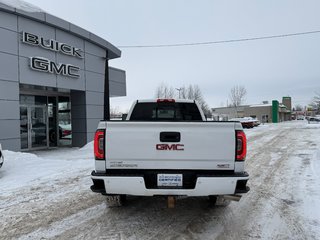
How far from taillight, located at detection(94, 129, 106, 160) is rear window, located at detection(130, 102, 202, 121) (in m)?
2.50

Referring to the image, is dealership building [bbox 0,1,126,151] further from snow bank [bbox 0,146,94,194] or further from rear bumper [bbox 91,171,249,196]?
rear bumper [bbox 91,171,249,196]

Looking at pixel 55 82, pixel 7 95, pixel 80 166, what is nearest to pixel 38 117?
pixel 55 82

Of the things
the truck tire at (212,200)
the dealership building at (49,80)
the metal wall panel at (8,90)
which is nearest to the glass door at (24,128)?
the dealership building at (49,80)

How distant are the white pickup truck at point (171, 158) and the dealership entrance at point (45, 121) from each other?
12454mm

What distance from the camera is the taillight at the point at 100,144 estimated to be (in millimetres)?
4003

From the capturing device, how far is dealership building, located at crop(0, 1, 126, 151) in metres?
11.6

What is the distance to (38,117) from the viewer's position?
16.0 metres

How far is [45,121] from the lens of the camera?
16.6 m

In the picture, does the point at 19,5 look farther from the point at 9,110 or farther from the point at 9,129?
the point at 9,129

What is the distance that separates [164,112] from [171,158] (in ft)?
9.66

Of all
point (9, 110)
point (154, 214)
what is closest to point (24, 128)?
point (9, 110)

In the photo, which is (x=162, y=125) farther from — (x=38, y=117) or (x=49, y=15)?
(x=38, y=117)

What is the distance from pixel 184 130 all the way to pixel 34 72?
34.9 ft

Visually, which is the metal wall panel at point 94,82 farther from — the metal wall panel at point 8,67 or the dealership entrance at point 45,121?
the metal wall panel at point 8,67
